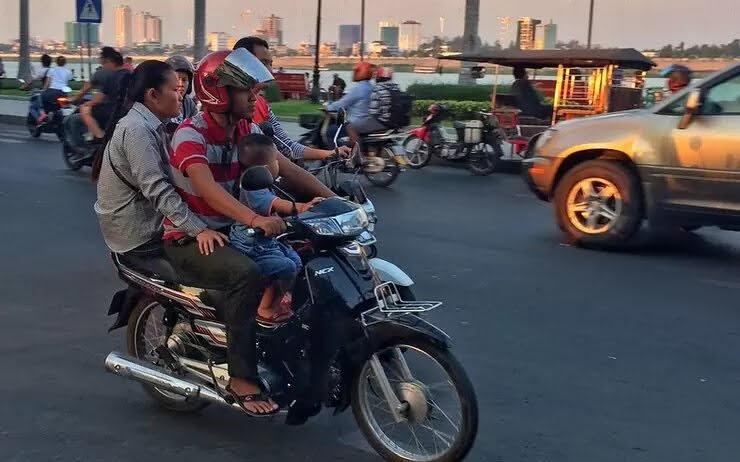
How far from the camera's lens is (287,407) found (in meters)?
3.80

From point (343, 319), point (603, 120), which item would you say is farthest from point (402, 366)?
point (603, 120)

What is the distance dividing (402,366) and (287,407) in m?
0.54

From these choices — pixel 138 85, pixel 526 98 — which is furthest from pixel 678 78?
pixel 138 85

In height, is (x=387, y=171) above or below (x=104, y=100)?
below

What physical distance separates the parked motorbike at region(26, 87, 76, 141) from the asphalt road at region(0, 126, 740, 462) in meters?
8.02

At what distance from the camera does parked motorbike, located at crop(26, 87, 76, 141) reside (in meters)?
17.2

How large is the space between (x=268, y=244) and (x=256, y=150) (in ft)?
1.61

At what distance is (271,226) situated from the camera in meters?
3.51

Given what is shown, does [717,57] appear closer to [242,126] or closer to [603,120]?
[603,120]

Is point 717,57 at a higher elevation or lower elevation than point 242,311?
higher

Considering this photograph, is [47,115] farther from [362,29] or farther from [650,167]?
[362,29]

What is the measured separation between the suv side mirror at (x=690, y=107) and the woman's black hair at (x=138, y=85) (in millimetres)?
5353

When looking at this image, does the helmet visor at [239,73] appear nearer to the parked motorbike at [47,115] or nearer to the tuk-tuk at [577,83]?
the tuk-tuk at [577,83]

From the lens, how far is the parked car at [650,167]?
7.97 m
